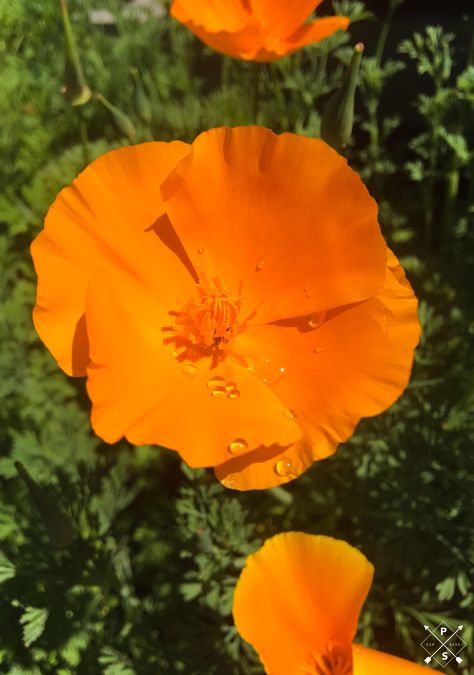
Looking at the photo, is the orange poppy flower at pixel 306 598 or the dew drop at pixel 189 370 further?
the dew drop at pixel 189 370

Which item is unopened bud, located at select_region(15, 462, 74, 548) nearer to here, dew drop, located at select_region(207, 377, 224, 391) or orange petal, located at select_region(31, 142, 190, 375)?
orange petal, located at select_region(31, 142, 190, 375)

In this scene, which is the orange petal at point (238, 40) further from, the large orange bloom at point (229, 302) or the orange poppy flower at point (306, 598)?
the orange poppy flower at point (306, 598)

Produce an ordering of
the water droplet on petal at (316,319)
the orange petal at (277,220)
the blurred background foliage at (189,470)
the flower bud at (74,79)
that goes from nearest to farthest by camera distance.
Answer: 1. the orange petal at (277,220)
2. the water droplet on petal at (316,319)
3. the flower bud at (74,79)
4. the blurred background foliage at (189,470)

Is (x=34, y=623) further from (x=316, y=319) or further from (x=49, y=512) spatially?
(x=316, y=319)

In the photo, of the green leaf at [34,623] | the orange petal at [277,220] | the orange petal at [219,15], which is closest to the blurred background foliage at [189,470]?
the green leaf at [34,623]

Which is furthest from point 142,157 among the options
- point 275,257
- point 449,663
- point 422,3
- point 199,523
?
point 422,3
